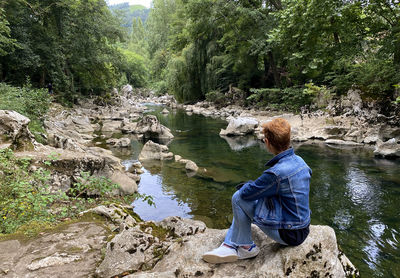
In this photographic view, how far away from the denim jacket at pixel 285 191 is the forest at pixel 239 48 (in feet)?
36.4

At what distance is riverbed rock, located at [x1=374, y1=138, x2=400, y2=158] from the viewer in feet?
32.9

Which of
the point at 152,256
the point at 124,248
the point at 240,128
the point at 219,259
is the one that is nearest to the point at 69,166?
the point at 124,248

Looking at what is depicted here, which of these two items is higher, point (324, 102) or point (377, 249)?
point (324, 102)

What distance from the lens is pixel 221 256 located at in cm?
254

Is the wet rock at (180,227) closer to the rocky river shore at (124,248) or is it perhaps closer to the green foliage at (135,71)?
the rocky river shore at (124,248)

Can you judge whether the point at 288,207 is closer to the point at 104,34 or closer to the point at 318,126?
the point at 318,126

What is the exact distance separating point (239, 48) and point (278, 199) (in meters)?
24.0

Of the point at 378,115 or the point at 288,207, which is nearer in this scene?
the point at 288,207

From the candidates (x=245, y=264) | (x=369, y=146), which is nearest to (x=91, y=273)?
(x=245, y=264)

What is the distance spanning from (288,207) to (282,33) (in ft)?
47.2

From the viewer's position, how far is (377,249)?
4816mm

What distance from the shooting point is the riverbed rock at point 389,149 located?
395 inches

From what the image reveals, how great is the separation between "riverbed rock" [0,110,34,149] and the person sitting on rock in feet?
18.7

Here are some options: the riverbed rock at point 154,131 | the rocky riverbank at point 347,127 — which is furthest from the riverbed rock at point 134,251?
the riverbed rock at point 154,131
